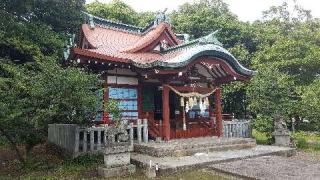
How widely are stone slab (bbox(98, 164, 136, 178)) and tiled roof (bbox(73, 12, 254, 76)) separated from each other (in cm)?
489

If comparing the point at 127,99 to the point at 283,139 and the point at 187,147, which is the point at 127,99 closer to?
the point at 187,147

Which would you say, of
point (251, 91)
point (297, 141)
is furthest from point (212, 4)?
point (297, 141)

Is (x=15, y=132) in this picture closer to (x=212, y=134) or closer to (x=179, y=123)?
(x=179, y=123)

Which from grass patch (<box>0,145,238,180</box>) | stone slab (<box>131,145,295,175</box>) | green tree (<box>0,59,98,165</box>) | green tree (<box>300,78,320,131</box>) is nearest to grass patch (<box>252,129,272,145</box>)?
green tree (<box>300,78,320,131</box>)

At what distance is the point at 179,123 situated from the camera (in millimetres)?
17531

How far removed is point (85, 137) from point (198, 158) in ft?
15.1

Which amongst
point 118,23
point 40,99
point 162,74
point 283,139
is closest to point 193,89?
point 162,74

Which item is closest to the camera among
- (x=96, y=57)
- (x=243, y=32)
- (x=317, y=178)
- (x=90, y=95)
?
(x=317, y=178)

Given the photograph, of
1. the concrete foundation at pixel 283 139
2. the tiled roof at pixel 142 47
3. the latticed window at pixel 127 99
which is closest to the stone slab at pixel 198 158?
the concrete foundation at pixel 283 139

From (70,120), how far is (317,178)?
876 centimetres

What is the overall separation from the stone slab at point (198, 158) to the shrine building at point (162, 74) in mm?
2524

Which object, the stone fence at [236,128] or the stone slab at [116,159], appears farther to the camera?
the stone fence at [236,128]

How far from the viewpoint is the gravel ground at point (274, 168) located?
978 centimetres

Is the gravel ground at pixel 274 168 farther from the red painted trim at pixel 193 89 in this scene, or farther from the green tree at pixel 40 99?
the green tree at pixel 40 99
